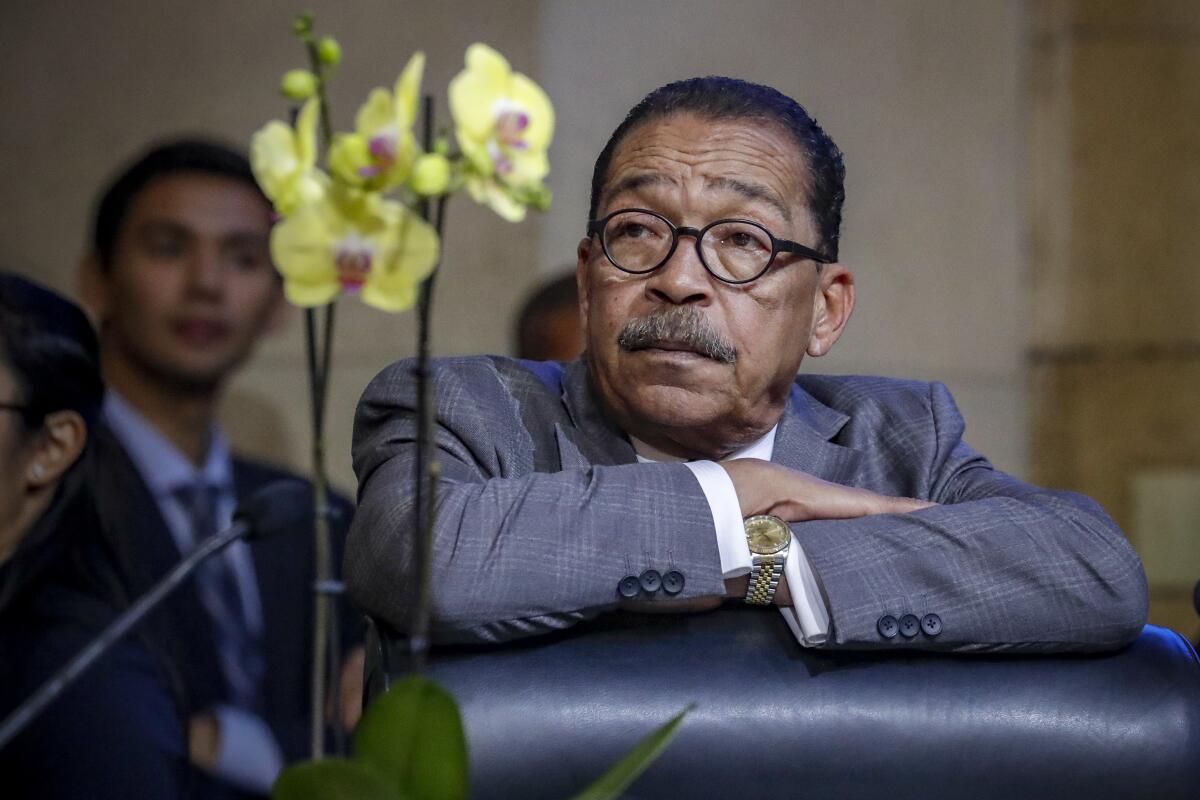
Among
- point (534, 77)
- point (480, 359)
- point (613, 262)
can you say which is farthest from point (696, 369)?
point (534, 77)

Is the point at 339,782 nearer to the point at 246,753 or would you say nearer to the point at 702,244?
the point at 702,244

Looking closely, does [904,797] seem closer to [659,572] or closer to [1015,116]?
[659,572]

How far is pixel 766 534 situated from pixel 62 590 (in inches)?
36.4

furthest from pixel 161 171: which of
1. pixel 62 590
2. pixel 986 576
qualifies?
pixel 986 576

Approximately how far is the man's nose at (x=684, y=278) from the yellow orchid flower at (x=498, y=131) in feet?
2.28

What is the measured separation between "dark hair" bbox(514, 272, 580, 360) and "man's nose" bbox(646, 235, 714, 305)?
133 centimetres

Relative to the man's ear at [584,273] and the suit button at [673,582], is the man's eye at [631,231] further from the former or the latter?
the suit button at [673,582]

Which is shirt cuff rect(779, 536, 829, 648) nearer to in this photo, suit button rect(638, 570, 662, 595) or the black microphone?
suit button rect(638, 570, 662, 595)

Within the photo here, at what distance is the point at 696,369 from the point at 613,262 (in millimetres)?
155

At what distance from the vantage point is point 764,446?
181cm

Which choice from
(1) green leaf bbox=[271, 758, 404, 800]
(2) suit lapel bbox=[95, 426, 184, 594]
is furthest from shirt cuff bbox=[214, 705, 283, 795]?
(1) green leaf bbox=[271, 758, 404, 800]

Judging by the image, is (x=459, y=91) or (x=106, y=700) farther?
(x=106, y=700)

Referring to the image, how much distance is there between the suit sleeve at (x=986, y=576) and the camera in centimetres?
140

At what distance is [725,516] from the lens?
145cm
